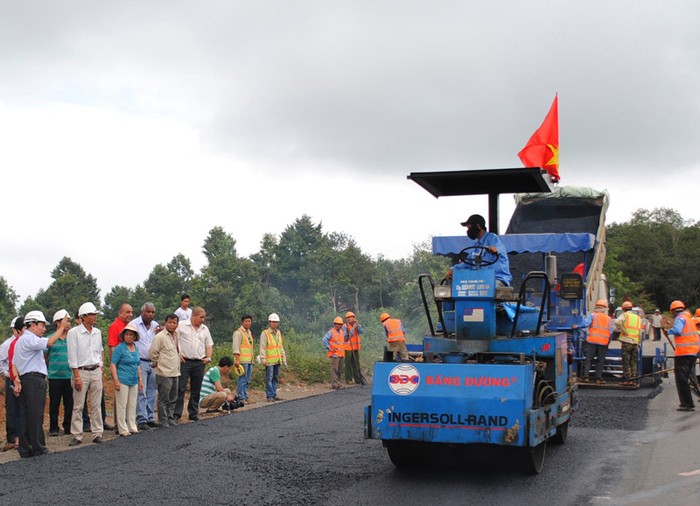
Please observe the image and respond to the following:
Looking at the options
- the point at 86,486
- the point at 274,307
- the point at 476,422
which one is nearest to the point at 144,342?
the point at 86,486

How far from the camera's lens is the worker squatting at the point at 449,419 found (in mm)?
6832

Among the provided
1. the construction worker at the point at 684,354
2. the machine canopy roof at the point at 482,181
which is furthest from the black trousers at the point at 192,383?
the construction worker at the point at 684,354

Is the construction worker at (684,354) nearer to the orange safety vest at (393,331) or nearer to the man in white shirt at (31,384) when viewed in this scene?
the orange safety vest at (393,331)

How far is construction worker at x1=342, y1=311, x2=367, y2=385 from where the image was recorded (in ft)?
57.8

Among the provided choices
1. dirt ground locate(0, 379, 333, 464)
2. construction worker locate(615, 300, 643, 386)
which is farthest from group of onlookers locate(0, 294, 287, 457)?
construction worker locate(615, 300, 643, 386)

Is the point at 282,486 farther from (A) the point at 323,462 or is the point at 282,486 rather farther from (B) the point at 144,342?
(B) the point at 144,342

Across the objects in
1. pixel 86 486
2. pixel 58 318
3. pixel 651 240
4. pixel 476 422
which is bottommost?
pixel 86 486

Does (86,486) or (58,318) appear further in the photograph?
(58,318)

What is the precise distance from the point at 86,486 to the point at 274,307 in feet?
120

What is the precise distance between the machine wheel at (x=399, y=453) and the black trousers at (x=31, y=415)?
395 centimetres

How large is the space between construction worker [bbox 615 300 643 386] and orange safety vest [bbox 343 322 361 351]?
17.7 feet

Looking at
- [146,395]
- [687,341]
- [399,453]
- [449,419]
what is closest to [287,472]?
[399,453]

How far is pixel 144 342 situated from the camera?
11.3 metres

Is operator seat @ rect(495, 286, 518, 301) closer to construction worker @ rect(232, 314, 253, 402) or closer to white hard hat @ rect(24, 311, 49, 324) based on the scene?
white hard hat @ rect(24, 311, 49, 324)
